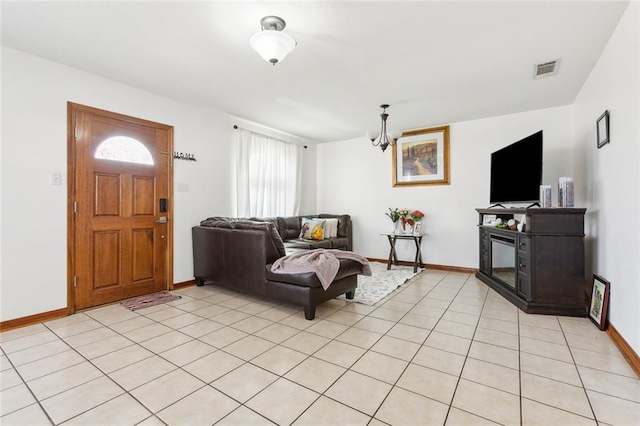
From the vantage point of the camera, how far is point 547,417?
144cm

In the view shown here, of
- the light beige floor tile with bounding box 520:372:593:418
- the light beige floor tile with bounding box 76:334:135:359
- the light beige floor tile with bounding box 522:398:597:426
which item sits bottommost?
the light beige floor tile with bounding box 76:334:135:359

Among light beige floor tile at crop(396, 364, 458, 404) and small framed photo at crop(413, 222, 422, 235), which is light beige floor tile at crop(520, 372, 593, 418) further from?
small framed photo at crop(413, 222, 422, 235)

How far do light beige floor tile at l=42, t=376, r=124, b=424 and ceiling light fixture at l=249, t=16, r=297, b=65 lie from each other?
2.36 meters

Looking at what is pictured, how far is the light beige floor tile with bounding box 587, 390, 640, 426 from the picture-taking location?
1426mm

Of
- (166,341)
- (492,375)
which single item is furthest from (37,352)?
(492,375)

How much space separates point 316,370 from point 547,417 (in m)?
1.24

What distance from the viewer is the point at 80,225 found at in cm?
300

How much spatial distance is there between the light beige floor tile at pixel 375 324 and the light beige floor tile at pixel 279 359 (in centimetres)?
72

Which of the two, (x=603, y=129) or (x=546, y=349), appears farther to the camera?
→ (x=603, y=129)

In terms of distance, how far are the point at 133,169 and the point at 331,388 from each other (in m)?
3.25

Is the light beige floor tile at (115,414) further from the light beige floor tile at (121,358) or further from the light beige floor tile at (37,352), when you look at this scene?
the light beige floor tile at (37,352)

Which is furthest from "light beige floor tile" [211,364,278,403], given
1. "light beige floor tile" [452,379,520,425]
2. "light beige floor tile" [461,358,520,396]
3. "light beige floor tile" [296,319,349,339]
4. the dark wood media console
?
the dark wood media console

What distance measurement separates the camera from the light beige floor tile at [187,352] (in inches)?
79.4

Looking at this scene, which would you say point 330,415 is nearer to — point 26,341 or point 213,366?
point 213,366
